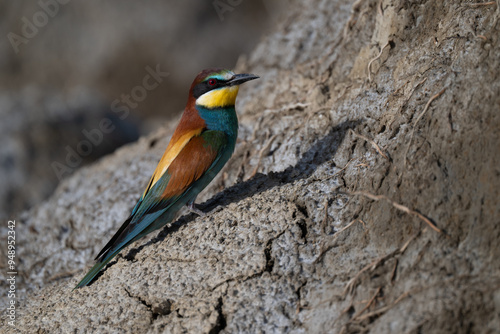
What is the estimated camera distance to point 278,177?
2854 millimetres

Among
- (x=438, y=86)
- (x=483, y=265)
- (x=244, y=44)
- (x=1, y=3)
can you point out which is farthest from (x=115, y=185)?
(x=1, y=3)

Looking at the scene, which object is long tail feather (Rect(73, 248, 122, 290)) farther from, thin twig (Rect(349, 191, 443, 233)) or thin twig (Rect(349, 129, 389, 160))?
thin twig (Rect(349, 129, 389, 160))

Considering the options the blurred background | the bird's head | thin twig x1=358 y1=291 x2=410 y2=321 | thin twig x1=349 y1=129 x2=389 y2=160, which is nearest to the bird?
the bird's head

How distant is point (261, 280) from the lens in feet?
6.87

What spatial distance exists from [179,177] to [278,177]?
55 cm

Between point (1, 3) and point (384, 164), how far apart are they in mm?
7094

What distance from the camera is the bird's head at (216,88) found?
3008mm

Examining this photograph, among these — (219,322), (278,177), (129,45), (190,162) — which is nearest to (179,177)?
(190,162)

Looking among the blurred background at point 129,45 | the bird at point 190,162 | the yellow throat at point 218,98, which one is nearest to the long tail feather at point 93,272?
the bird at point 190,162

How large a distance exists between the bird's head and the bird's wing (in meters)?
0.28

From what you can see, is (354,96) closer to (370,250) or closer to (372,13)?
(372,13)

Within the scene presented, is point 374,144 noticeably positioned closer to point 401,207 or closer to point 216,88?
point 401,207

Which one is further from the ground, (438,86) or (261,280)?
(438,86)

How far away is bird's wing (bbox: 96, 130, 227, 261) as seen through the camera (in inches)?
106
